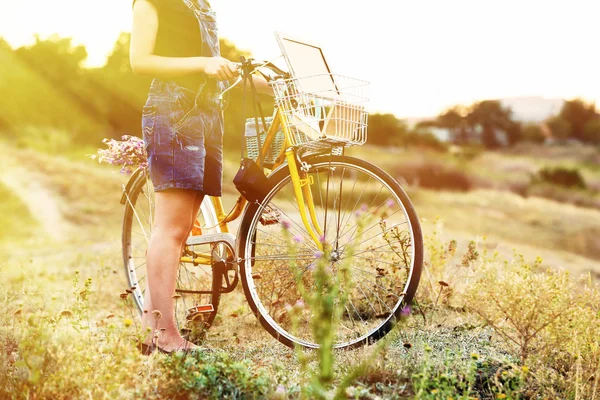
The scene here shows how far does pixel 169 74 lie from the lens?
3055 millimetres

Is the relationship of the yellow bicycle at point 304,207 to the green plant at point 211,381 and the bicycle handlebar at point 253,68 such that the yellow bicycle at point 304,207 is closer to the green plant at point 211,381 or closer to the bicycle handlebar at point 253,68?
the bicycle handlebar at point 253,68

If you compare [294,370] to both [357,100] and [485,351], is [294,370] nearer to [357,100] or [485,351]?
[485,351]

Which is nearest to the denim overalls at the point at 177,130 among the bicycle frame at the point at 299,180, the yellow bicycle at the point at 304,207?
the yellow bicycle at the point at 304,207

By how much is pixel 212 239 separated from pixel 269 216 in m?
0.39

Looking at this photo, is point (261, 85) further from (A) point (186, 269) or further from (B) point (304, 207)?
(A) point (186, 269)

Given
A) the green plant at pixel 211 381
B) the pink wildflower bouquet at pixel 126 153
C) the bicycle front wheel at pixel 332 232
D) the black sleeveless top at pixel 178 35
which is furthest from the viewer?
the pink wildflower bouquet at pixel 126 153

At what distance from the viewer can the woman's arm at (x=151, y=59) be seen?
303 cm

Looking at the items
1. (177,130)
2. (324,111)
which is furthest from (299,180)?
(177,130)

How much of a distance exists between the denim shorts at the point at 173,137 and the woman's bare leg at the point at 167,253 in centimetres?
9

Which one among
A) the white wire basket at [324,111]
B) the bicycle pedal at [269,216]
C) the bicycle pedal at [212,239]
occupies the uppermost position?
the white wire basket at [324,111]

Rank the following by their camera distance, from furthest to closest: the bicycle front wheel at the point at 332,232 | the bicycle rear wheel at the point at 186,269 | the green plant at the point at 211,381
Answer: the bicycle rear wheel at the point at 186,269
the bicycle front wheel at the point at 332,232
the green plant at the point at 211,381

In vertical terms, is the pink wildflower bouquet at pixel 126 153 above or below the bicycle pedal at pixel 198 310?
above

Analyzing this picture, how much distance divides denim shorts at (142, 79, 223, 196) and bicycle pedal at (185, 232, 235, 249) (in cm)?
47

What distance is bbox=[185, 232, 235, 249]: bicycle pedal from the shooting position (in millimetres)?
3623
